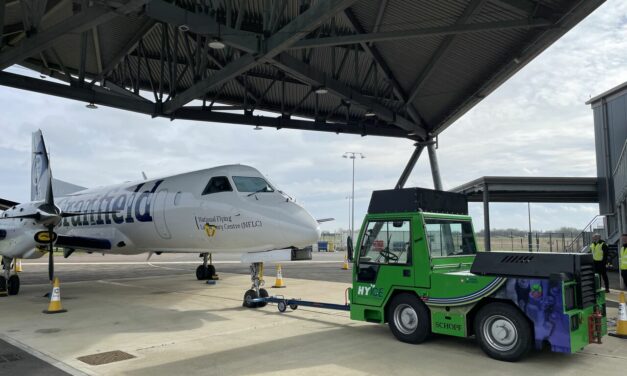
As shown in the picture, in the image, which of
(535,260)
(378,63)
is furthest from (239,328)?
(378,63)

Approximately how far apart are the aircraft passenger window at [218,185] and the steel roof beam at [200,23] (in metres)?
3.63

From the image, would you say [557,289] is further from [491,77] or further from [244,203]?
[491,77]

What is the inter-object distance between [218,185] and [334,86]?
7856 mm

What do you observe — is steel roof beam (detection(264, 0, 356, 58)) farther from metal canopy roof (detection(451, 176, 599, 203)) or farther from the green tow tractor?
metal canopy roof (detection(451, 176, 599, 203))

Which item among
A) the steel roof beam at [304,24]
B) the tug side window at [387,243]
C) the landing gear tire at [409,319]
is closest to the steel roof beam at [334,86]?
the steel roof beam at [304,24]

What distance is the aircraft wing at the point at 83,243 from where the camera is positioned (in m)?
15.4

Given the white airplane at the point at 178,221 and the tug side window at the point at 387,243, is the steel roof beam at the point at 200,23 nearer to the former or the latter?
the white airplane at the point at 178,221

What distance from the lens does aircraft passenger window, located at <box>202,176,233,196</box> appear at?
1253cm

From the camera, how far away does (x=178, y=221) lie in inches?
536

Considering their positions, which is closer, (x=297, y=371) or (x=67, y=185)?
(x=297, y=371)

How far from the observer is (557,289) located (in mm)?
6633

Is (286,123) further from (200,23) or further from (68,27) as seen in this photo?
(68,27)

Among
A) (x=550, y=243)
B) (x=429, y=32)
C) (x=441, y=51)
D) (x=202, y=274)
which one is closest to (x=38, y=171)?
(x=202, y=274)

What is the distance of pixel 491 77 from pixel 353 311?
1354 centimetres
